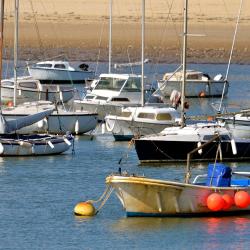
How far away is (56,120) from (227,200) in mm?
16594

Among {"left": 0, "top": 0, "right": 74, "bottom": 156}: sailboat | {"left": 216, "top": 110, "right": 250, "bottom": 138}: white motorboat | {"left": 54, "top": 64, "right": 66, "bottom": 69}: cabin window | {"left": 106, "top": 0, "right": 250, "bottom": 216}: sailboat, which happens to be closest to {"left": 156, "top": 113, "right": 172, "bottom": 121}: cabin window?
{"left": 216, "top": 110, "right": 250, "bottom": 138}: white motorboat

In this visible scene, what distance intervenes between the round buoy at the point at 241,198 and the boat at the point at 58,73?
36884 mm

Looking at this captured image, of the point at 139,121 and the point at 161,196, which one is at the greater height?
the point at 161,196

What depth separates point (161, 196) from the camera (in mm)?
29156

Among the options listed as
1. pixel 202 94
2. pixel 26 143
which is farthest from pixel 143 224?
pixel 202 94

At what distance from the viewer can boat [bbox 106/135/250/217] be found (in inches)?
1142

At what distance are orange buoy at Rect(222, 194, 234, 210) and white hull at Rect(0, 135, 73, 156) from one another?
11.1 m

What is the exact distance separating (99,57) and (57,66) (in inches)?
518

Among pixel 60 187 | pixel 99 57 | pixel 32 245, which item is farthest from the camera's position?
pixel 99 57

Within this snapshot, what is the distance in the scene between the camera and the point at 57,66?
6719cm

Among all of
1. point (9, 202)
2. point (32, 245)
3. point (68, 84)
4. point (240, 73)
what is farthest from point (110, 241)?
point (240, 73)

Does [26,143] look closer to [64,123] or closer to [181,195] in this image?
[64,123]

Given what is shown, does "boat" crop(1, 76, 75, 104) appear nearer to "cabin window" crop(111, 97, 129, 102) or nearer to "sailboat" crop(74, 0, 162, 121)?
"sailboat" crop(74, 0, 162, 121)

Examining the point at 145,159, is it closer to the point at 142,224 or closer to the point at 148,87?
the point at 142,224
